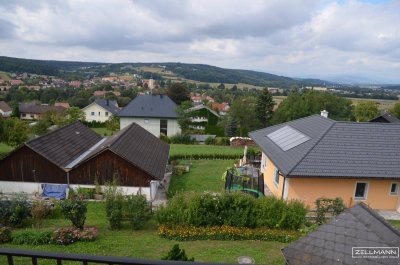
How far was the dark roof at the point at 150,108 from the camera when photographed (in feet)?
166

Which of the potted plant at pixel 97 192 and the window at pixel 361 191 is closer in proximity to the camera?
the window at pixel 361 191

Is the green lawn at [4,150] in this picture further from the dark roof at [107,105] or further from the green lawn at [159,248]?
the dark roof at [107,105]

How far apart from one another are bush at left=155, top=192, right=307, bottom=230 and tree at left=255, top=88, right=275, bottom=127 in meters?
45.1

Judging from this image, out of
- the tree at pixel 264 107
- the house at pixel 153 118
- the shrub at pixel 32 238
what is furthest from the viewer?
the tree at pixel 264 107

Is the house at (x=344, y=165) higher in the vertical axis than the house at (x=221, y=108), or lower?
higher

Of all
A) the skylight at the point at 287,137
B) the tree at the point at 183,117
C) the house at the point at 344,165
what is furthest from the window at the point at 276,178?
the tree at the point at 183,117

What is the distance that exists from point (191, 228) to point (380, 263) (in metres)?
8.25

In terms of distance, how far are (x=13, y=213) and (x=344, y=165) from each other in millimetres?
17492

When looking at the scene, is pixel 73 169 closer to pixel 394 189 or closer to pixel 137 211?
pixel 137 211

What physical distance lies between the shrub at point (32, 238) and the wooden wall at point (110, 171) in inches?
308

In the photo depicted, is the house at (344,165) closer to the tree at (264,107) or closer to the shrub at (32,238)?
the shrub at (32,238)

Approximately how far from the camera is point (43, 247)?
11.8 m

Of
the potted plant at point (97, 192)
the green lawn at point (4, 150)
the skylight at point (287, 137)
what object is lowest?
the green lawn at point (4, 150)

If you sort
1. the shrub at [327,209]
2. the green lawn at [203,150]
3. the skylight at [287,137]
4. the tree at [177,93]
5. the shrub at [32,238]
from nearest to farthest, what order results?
1. the shrub at [32,238]
2. the shrub at [327,209]
3. the skylight at [287,137]
4. the green lawn at [203,150]
5. the tree at [177,93]
